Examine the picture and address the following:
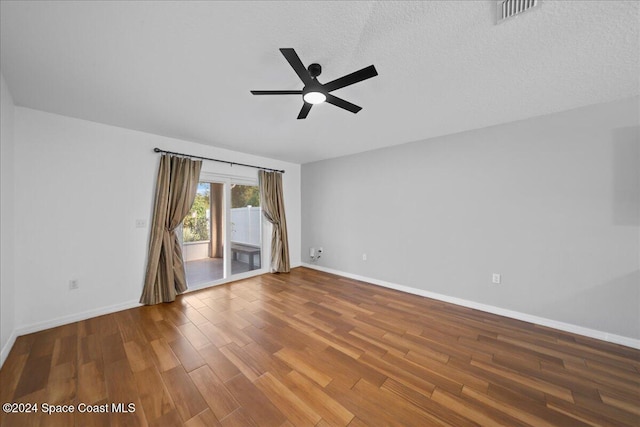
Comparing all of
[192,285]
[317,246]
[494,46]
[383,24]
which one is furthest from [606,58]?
[192,285]

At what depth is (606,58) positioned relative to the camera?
1.72 metres

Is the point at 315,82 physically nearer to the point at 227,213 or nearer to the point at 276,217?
the point at 227,213

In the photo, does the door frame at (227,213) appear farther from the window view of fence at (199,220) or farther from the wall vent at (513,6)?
the wall vent at (513,6)

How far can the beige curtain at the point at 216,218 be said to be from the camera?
4.19 m

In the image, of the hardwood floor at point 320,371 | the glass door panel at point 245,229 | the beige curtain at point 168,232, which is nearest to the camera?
the hardwood floor at point 320,371

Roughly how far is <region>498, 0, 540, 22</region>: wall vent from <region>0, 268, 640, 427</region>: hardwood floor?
2.54 m

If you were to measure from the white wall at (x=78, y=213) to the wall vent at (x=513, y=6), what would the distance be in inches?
161

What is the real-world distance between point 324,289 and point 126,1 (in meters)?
3.83

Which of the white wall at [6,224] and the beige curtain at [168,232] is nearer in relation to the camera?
the white wall at [6,224]

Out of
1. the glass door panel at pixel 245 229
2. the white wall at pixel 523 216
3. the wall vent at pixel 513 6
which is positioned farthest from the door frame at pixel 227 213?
the wall vent at pixel 513 6

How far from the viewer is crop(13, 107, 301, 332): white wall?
2.49m

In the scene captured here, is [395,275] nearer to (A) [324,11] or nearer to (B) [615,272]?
(B) [615,272]

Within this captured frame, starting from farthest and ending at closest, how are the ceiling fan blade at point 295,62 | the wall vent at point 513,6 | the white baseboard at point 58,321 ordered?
the white baseboard at point 58,321 < the ceiling fan blade at point 295,62 < the wall vent at point 513,6

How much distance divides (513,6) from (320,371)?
9.36 feet
